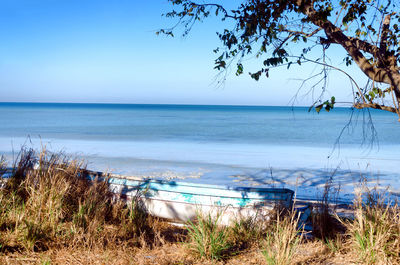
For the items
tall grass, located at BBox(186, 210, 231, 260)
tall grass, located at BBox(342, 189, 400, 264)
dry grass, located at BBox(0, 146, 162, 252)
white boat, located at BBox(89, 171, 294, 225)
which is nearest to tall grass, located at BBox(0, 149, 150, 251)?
dry grass, located at BBox(0, 146, 162, 252)

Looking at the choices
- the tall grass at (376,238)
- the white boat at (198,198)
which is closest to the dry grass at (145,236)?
the tall grass at (376,238)

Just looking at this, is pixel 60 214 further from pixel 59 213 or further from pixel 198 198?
pixel 198 198

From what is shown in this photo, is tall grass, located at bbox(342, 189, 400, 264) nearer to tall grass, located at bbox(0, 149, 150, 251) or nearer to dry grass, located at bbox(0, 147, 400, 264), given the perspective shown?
dry grass, located at bbox(0, 147, 400, 264)

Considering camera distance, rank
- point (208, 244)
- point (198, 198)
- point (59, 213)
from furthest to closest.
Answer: point (198, 198) < point (59, 213) < point (208, 244)

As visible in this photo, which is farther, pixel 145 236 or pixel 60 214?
pixel 145 236

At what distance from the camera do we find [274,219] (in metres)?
5.10

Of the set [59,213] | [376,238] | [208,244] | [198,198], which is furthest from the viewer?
[198,198]

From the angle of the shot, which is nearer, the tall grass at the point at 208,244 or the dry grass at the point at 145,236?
the dry grass at the point at 145,236

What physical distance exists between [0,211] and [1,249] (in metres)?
0.64

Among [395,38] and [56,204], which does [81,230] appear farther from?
[395,38]

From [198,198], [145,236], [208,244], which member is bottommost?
[145,236]

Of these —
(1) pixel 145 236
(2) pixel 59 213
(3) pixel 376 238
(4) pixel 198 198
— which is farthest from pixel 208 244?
(2) pixel 59 213

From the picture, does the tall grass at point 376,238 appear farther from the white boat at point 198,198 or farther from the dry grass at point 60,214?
the dry grass at point 60,214

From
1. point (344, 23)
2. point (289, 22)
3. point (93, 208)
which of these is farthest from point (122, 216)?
point (344, 23)
